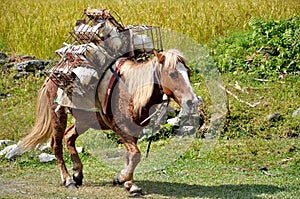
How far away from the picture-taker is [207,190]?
7789 mm

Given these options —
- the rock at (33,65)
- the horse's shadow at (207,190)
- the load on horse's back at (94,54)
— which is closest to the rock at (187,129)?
the horse's shadow at (207,190)

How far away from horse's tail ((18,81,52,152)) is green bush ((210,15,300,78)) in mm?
4814

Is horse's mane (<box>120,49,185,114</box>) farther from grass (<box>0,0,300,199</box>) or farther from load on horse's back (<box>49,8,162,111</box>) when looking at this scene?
grass (<box>0,0,300,199</box>)

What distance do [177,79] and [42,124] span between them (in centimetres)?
220

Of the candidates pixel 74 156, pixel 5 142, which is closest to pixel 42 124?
pixel 74 156

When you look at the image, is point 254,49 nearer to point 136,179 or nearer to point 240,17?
point 240,17

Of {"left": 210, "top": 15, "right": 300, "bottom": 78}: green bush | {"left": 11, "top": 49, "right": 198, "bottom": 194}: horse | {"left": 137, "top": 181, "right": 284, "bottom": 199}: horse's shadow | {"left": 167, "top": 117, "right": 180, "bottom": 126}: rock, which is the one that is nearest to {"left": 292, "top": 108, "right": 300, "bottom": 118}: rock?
{"left": 210, "top": 15, "right": 300, "bottom": 78}: green bush

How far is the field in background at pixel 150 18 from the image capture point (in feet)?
47.0

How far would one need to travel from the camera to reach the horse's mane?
7.21m

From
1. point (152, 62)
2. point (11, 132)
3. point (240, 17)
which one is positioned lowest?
point (11, 132)

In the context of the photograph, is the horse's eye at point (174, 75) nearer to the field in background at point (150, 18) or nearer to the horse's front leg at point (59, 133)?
the horse's front leg at point (59, 133)

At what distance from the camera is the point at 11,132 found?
1150cm

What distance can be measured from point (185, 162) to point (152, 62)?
263 cm

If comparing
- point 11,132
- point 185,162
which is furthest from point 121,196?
point 11,132
